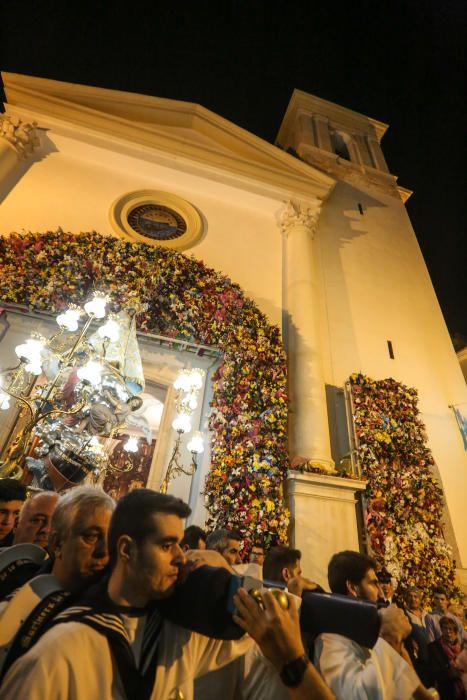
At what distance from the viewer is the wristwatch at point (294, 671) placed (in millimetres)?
1164

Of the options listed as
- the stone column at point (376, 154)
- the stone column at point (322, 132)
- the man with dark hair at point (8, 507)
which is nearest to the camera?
the man with dark hair at point (8, 507)

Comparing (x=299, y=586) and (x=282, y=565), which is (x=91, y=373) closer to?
(x=282, y=565)

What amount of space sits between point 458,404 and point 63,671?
9.98 metres

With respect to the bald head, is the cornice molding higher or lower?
higher

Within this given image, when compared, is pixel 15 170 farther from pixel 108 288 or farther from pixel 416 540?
pixel 416 540

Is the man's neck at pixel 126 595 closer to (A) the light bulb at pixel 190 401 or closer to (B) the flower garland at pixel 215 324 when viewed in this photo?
(A) the light bulb at pixel 190 401

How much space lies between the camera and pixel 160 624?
1.34 m

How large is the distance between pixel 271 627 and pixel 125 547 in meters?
0.60

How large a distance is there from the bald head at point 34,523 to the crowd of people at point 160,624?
32.0 inches

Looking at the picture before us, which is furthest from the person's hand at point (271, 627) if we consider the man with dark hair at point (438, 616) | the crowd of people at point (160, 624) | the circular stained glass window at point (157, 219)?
the circular stained glass window at point (157, 219)

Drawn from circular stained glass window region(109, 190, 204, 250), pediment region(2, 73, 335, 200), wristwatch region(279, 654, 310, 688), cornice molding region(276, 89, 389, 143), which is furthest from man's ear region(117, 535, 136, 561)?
cornice molding region(276, 89, 389, 143)

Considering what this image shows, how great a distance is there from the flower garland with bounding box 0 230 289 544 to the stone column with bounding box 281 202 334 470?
627 mm

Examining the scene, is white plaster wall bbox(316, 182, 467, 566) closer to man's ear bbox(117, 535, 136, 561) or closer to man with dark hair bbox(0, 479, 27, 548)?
man with dark hair bbox(0, 479, 27, 548)

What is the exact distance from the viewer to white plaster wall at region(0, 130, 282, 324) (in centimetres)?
836
